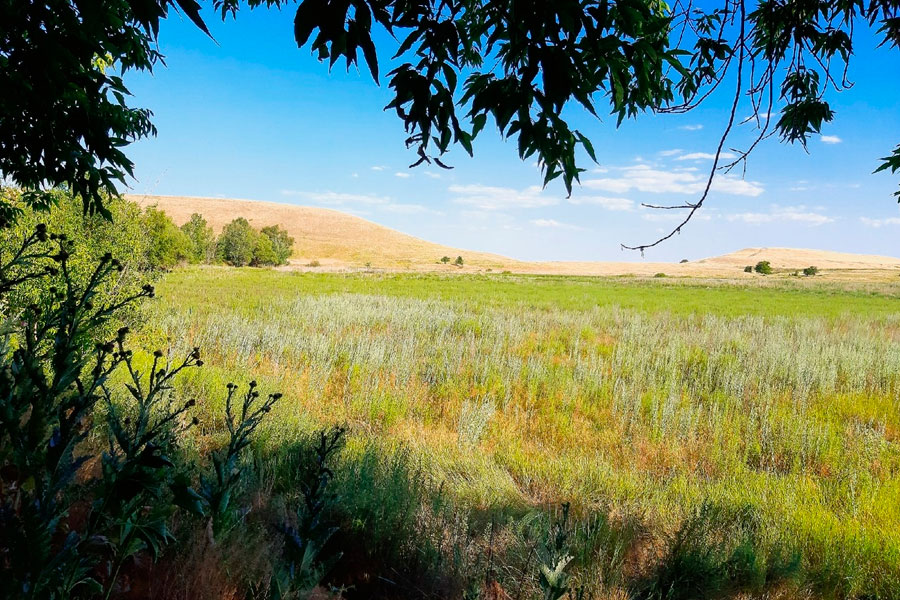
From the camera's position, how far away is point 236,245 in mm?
69250

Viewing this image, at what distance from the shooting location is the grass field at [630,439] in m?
2.94

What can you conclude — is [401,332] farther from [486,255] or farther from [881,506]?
[486,255]

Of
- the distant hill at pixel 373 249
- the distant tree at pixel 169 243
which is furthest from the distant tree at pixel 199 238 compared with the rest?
the distant hill at pixel 373 249

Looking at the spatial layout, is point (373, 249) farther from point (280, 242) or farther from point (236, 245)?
point (236, 245)

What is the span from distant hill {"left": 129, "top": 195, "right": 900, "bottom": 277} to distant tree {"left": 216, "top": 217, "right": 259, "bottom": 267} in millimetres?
14525

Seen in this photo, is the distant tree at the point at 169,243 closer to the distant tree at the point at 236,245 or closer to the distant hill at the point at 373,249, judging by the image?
the distant tree at the point at 236,245

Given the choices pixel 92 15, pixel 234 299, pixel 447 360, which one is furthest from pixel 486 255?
pixel 92 15

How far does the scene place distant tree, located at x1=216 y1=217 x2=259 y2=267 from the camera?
69.0 m

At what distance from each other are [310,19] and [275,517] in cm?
277

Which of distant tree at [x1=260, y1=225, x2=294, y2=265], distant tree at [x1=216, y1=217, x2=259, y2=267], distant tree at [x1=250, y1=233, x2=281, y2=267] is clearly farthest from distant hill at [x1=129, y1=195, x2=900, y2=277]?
distant tree at [x1=216, y1=217, x2=259, y2=267]

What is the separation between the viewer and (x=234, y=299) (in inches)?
712

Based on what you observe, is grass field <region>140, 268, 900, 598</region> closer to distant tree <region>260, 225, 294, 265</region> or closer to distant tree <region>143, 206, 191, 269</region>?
distant tree <region>143, 206, 191, 269</region>

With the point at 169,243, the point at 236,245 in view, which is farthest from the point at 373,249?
the point at 169,243

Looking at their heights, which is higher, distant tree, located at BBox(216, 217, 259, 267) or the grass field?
distant tree, located at BBox(216, 217, 259, 267)
